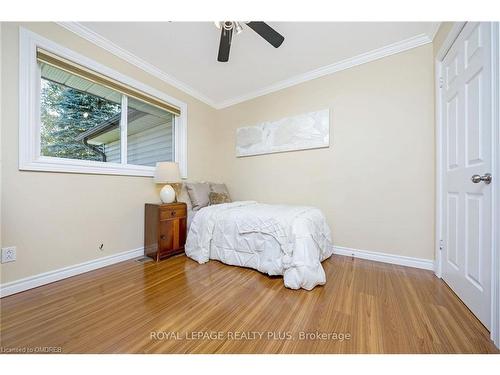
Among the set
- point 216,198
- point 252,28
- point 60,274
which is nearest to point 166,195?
point 216,198

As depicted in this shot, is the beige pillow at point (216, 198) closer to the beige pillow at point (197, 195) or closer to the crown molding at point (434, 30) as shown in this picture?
the beige pillow at point (197, 195)

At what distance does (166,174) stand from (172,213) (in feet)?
1.64

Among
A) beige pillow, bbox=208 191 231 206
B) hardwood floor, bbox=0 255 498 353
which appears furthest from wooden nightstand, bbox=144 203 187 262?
beige pillow, bbox=208 191 231 206

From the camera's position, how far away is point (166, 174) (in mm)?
2408

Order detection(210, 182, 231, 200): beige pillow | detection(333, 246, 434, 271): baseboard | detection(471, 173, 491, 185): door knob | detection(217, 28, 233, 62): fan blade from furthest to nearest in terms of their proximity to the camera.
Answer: detection(210, 182, 231, 200): beige pillow → detection(333, 246, 434, 271): baseboard → detection(217, 28, 233, 62): fan blade → detection(471, 173, 491, 185): door knob

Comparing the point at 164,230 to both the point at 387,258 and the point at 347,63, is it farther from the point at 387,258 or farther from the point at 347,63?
the point at 347,63

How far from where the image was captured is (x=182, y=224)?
2.50 metres

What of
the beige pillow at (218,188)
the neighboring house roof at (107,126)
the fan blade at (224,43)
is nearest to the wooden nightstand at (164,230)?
the beige pillow at (218,188)

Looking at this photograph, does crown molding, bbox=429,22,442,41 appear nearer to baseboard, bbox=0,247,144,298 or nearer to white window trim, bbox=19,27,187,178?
white window trim, bbox=19,27,187,178

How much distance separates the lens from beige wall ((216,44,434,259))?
6.66 feet

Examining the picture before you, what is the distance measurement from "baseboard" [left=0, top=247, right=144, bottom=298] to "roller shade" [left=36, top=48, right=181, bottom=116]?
75.0 inches

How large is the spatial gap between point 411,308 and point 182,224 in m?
2.37
